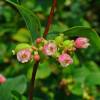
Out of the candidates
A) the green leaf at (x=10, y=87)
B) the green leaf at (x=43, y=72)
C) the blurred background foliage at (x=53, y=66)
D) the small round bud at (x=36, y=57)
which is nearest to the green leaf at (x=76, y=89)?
the blurred background foliage at (x=53, y=66)

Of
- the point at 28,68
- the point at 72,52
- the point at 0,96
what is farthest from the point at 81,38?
the point at 28,68

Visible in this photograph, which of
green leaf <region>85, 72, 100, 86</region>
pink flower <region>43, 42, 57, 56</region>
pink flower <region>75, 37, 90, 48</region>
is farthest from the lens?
green leaf <region>85, 72, 100, 86</region>

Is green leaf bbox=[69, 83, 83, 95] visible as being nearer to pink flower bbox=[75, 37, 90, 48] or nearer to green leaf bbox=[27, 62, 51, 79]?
green leaf bbox=[27, 62, 51, 79]

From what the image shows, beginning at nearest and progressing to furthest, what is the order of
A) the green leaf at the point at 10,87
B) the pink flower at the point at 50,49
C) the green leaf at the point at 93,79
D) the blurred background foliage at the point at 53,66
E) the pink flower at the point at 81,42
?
1. the pink flower at the point at 50,49
2. the pink flower at the point at 81,42
3. the green leaf at the point at 10,87
4. the green leaf at the point at 93,79
5. the blurred background foliage at the point at 53,66

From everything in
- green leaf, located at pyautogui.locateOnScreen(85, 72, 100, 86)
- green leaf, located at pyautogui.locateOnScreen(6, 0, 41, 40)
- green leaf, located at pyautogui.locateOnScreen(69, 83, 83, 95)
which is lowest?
green leaf, located at pyautogui.locateOnScreen(69, 83, 83, 95)

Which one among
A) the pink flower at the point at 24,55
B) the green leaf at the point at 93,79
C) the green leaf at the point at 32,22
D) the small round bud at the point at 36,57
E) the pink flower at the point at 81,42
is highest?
the green leaf at the point at 32,22

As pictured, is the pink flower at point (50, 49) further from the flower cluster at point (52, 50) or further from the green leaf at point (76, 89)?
the green leaf at point (76, 89)

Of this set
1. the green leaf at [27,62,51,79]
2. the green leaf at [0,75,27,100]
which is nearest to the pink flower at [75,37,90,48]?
the green leaf at [0,75,27,100]
